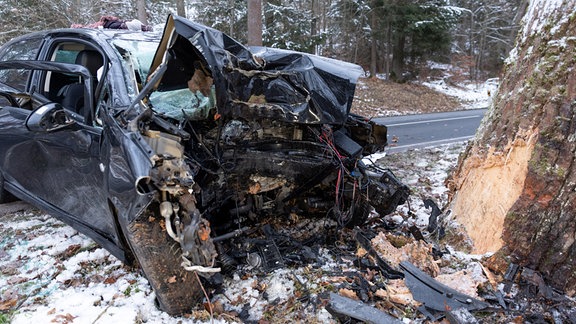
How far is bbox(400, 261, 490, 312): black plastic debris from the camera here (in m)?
2.72

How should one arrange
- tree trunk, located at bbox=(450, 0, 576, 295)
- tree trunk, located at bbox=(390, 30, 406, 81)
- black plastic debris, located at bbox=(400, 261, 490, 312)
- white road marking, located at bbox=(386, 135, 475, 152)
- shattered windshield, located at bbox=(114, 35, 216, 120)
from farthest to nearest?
1. tree trunk, located at bbox=(390, 30, 406, 81)
2. white road marking, located at bbox=(386, 135, 475, 152)
3. shattered windshield, located at bbox=(114, 35, 216, 120)
4. tree trunk, located at bbox=(450, 0, 576, 295)
5. black plastic debris, located at bbox=(400, 261, 490, 312)

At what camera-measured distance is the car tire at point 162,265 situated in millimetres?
2459

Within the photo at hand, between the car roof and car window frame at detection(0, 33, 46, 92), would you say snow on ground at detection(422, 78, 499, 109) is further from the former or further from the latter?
car window frame at detection(0, 33, 46, 92)

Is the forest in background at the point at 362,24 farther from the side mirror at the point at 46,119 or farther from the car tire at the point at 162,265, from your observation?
the car tire at the point at 162,265

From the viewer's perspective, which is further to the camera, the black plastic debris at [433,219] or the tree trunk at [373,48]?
the tree trunk at [373,48]

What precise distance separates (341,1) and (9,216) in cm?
2035

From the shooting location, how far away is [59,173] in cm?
332

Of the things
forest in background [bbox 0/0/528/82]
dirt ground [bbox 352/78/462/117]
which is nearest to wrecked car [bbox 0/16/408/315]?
dirt ground [bbox 352/78/462/117]

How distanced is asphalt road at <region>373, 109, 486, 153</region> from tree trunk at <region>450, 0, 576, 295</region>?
468cm

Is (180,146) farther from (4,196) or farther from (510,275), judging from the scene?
(4,196)

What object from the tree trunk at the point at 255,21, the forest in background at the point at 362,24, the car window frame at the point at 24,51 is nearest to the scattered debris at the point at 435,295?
the car window frame at the point at 24,51

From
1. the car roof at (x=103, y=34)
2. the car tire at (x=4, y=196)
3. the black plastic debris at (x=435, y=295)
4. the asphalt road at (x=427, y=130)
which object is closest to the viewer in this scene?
the black plastic debris at (x=435, y=295)

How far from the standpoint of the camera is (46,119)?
2.63 metres

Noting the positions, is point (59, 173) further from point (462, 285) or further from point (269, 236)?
point (462, 285)
